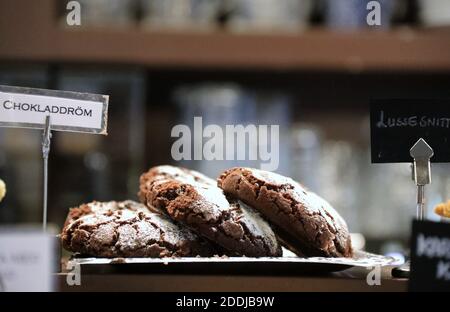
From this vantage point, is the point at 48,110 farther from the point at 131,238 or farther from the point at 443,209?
the point at 443,209

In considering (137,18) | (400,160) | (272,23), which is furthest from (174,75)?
(400,160)

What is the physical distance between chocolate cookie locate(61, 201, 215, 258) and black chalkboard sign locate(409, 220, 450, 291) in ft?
0.76

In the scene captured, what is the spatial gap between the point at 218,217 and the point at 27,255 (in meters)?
0.25

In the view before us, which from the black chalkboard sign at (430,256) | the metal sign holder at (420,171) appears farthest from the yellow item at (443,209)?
the black chalkboard sign at (430,256)

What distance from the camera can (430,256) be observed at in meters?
0.66

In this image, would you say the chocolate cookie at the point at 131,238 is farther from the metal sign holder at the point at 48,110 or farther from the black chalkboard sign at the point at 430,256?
the black chalkboard sign at the point at 430,256

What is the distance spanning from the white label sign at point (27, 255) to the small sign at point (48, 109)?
0.68 feet

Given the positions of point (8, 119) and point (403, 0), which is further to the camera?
point (403, 0)

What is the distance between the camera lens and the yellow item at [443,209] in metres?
0.85

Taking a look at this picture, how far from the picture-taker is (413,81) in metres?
1.91

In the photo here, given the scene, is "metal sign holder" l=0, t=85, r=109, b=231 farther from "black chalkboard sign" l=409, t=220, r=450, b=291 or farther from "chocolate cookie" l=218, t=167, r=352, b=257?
"black chalkboard sign" l=409, t=220, r=450, b=291
